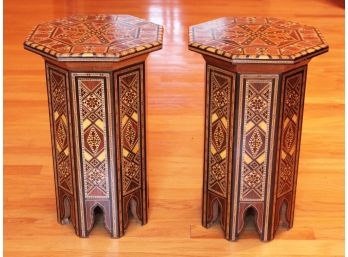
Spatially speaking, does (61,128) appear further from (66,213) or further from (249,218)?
(249,218)

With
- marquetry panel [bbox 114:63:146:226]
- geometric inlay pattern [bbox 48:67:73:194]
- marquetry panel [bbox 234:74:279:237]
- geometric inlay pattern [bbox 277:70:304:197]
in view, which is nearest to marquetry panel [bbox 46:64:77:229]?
geometric inlay pattern [bbox 48:67:73:194]

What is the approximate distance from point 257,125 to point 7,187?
3.46 feet

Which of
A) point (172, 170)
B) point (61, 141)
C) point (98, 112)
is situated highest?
point (98, 112)

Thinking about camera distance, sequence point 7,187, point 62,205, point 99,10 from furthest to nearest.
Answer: point 99,10 < point 7,187 < point 62,205

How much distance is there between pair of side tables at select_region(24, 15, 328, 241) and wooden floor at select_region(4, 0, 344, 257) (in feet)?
0.23

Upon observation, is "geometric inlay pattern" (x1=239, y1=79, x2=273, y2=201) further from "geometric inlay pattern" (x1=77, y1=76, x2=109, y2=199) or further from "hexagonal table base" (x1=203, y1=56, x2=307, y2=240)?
"geometric inlay pattern" (x1=77, y1=76, x2=109, y2=199)

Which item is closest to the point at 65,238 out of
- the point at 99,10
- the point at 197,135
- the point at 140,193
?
the point at 140,193

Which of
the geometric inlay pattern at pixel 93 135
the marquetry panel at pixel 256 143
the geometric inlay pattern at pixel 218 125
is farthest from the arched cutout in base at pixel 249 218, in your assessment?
the geometric inlay pattern at pixel 93 135

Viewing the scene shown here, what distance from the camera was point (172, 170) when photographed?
2.72 meters

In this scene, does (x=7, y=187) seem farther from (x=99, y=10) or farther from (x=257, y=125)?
(x=99, y=10)

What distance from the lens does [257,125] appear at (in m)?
2.00

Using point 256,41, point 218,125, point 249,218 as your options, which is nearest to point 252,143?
point 218,125

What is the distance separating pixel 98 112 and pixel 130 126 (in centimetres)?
13

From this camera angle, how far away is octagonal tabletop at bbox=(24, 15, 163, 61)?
6.11 ft
